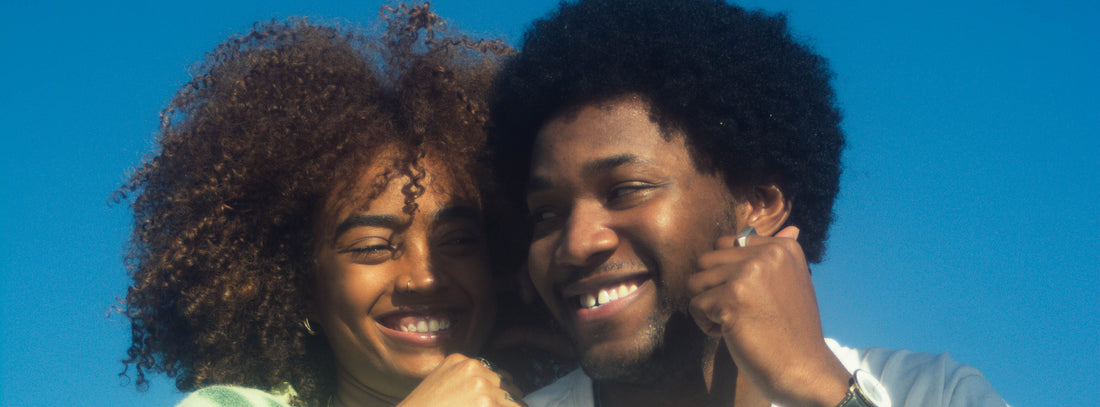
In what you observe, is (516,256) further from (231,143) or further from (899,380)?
(899,380)

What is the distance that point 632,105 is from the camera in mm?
4031

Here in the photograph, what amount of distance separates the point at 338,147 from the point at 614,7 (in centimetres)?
163

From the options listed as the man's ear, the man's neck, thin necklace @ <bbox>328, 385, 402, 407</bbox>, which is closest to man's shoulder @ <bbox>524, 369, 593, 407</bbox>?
the man's neck

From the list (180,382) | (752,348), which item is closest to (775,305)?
(752,348)

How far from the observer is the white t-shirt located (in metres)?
3.58

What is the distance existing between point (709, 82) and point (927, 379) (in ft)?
4.84

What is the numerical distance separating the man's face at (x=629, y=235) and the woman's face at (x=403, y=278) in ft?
3.12

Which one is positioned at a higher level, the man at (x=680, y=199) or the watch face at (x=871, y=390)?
the man at (x=680, y=199)

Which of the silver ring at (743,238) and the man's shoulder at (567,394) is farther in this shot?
the man's shoulder at (567,394)

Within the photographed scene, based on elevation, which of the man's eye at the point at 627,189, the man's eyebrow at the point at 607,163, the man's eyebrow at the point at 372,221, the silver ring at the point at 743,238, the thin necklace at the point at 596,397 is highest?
the man's eyebrow at the point at 372,221

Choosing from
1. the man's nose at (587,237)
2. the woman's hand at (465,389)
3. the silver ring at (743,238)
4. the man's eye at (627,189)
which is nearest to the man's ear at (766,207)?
the silver ring at (743,238)

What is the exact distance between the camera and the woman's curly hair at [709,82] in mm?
4102

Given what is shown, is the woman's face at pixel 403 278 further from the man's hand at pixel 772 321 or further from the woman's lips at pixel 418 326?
the man's hand at pixel 772 321

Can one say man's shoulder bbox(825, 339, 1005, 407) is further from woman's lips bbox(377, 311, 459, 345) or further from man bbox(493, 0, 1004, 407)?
woman's lips bbox(377, 311, 459, 345)
